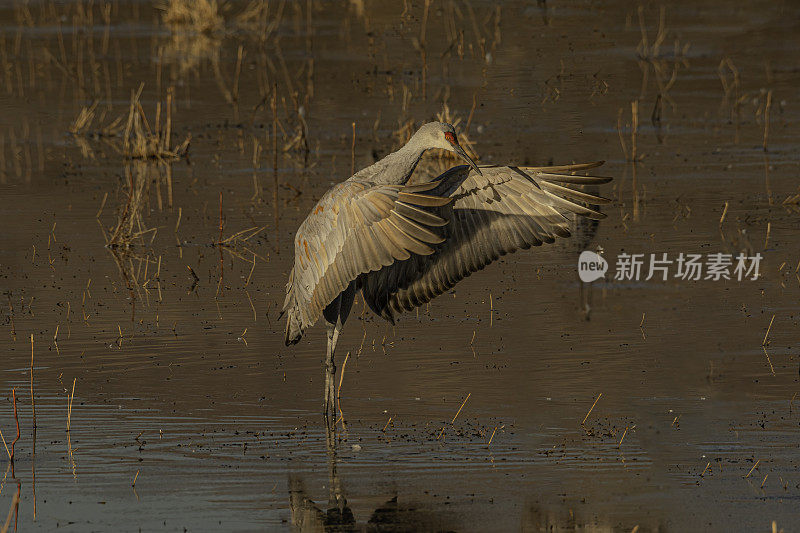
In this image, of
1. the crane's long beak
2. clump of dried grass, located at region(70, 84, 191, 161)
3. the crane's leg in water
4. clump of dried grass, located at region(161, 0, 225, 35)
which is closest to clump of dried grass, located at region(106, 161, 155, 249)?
clump of dried grass, located at region(70, 84, 191, 161)

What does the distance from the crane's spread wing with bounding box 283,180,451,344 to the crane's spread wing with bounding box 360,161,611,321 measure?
20cm

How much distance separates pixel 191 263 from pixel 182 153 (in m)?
5.47

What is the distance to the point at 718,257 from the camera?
522 inches

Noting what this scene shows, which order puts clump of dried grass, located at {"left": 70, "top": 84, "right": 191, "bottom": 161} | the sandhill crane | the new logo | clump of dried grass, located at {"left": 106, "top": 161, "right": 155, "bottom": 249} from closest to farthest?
1. the sandhill crane
2. the new logo
3. clump of dried grass, located at {"left": 106, "top": 161, "right": 155, "bottom": 249}
4. clump of dried grass, located at {"left": 70, "top": 84, "right": 191, "bottom": 161}

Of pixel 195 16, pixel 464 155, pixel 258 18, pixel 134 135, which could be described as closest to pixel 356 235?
pixel 464 155

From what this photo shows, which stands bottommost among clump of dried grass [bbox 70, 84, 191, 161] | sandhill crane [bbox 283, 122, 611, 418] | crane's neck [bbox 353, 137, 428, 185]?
clump of dried grass [bbox 70, 84, 191, 161]

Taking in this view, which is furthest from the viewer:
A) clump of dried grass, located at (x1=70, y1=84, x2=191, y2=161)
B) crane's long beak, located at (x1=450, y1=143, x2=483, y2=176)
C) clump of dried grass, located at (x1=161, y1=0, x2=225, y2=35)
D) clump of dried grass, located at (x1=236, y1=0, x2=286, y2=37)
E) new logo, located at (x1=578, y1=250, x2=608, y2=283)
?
clump of dried grass, located at (x1=161, y1=0, x2=225, y2=35)

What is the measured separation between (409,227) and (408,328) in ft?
10.4

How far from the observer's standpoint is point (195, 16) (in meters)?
30.4

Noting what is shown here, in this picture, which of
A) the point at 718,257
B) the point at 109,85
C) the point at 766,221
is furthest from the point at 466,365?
the point at 109,85

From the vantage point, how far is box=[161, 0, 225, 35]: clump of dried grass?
30.3 meters

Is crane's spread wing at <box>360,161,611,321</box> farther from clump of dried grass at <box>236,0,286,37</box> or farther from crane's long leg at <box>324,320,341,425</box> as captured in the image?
clump of dried grass at <box>236,0,286,37</box>

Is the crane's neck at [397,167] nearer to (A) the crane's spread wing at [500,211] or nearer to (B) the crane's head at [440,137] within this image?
(B) the crane's head at [440,137]

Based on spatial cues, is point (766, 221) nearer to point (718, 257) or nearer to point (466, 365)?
point (718, 257)
